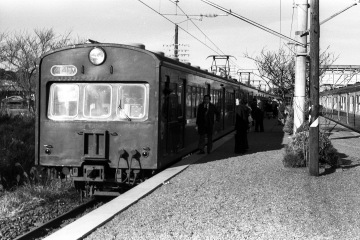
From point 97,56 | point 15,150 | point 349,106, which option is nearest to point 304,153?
point 97,56

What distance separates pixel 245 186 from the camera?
9.47 m

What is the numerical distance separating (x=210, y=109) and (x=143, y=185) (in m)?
4.86

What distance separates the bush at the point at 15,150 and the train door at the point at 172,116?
3.22m

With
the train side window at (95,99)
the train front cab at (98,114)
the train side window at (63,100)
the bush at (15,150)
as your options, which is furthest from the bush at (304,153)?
the bush at (15,150)

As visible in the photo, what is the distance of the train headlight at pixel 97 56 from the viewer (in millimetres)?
10273

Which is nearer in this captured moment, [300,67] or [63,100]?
[63,100]

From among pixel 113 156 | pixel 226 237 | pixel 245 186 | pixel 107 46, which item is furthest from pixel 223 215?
pixel 107 46

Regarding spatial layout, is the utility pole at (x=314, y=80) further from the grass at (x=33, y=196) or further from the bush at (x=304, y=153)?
the grass at (x=33, y=196)

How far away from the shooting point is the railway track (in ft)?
25.1

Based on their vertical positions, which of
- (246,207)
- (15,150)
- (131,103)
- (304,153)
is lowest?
(246,207)

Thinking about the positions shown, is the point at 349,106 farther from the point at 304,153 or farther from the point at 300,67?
the point at 304,153

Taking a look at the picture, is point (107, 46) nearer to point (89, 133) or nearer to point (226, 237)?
point (89, 133)

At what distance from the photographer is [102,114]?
10.3 meters

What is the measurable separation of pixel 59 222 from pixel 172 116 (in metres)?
3.70
